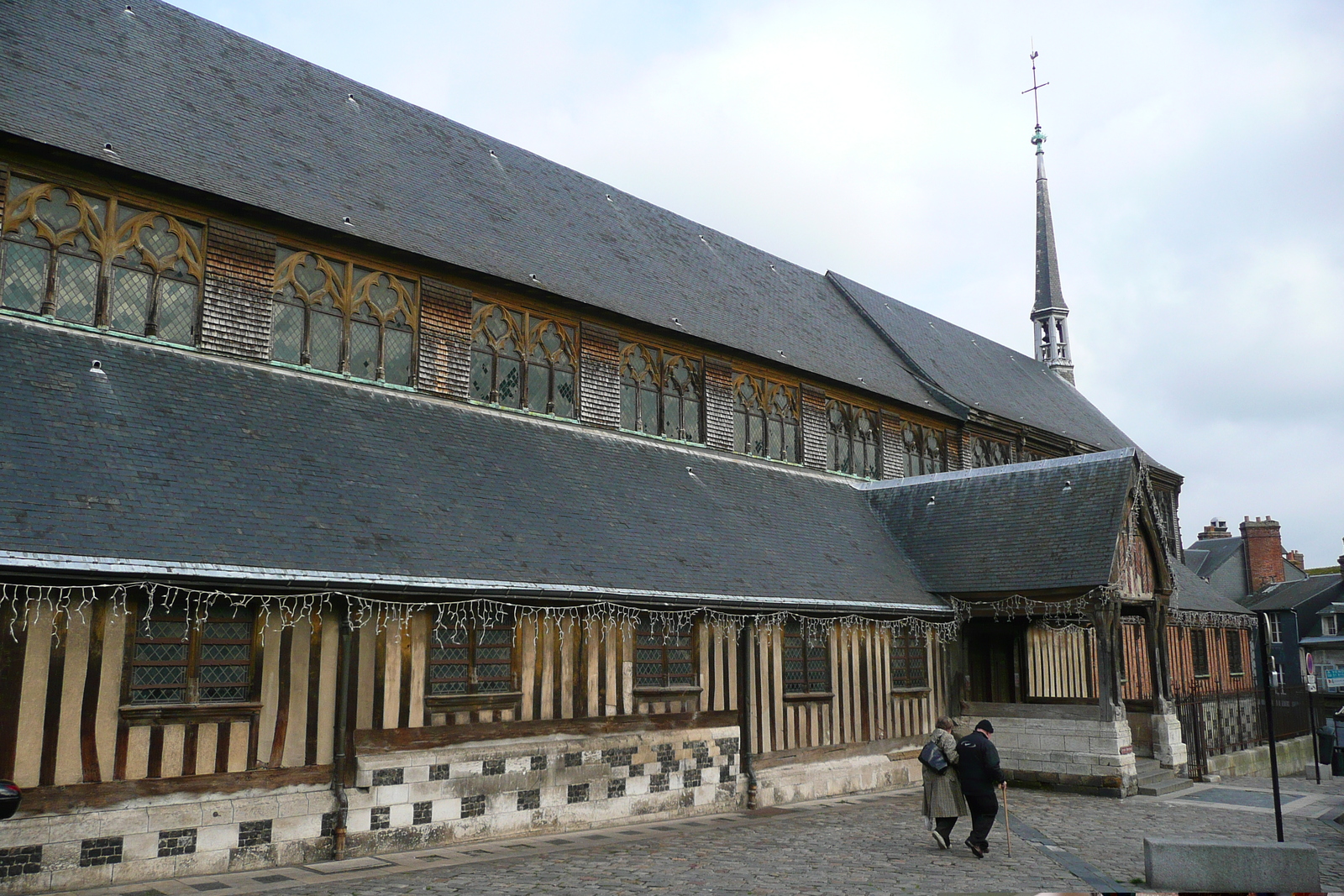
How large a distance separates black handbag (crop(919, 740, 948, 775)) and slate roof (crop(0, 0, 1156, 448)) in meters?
8.72

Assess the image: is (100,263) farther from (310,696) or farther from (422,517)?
(310,696)

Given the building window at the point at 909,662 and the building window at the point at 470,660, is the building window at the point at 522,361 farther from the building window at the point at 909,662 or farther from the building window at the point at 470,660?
the building window at the point at 909,662

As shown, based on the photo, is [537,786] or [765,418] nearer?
[537,786]

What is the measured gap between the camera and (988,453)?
25422 millimetres

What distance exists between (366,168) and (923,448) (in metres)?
13.6

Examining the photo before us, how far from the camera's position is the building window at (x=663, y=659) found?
45.0 feet

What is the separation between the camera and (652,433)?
57.8ft

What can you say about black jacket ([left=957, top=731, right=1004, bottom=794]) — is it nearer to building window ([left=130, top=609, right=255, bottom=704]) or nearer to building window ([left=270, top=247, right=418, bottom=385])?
building window ([left=130, top=609, right=255, bottom=704])

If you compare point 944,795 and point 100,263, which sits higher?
point 100,263

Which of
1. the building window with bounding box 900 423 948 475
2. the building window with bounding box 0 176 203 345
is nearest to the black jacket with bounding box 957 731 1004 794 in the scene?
the building window with bounding box 0 176 203 345

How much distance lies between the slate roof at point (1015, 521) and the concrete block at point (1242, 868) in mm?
7976

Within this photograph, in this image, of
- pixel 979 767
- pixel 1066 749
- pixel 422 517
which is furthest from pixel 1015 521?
pixel 422 517

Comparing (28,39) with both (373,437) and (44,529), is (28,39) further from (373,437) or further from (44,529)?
(44,529)

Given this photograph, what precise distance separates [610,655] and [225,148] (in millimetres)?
8396
